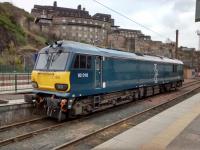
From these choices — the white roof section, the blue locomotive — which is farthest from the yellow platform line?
the white roof section

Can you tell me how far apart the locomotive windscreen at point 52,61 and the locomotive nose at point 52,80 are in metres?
0.27

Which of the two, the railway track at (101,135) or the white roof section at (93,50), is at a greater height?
the white roof section at (93,50)

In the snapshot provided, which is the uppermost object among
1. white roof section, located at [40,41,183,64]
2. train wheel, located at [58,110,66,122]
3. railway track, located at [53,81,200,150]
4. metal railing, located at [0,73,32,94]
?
white roof section, located at [40,41,183,64]

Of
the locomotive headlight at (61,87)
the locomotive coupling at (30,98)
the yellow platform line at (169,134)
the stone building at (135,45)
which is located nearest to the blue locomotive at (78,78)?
the locomotive headlight at (61,87)

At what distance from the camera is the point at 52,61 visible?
13.5m

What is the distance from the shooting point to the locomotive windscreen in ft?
42.5

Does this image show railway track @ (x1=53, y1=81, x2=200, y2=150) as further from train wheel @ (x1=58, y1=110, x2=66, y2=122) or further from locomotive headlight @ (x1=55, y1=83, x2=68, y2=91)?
locomotive headlight @ (x1=55, y1=83, x2=68, y2=91)

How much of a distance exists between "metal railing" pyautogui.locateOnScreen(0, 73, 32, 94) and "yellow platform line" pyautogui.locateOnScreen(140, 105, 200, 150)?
10.7 meters

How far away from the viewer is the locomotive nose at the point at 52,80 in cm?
1252

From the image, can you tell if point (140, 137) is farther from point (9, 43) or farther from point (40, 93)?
point (9, 43)

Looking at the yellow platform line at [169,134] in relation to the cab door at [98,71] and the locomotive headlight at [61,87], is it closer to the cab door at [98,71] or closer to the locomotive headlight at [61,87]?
the cab door at [98,71]

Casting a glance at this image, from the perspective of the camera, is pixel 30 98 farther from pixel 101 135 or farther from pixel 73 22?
pixel 73 22

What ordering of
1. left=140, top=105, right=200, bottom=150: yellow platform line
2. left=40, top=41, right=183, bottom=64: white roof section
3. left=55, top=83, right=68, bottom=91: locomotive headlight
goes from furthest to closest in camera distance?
left=40, top=41, right=183, bottom=64: white roof section
left=55, top=83, right=68, bottom=91: locomotive headlight
left=140, top=105, right=200, bottom=150: yellow platform line

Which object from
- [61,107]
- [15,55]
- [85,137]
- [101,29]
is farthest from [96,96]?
[101,29]
